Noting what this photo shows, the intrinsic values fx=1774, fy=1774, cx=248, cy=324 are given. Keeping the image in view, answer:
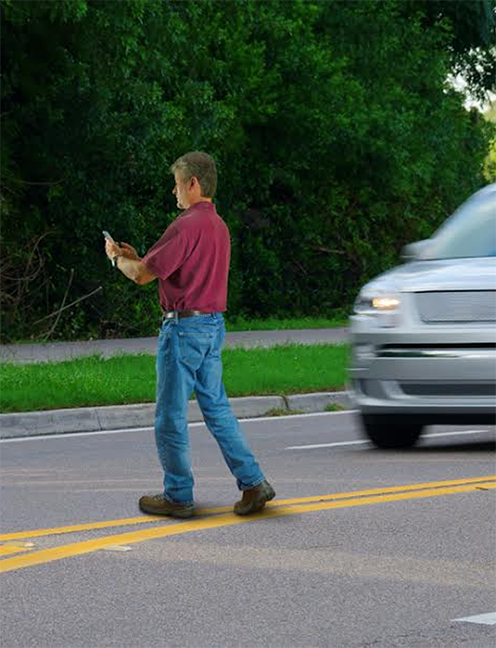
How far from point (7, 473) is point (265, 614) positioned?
199 inches

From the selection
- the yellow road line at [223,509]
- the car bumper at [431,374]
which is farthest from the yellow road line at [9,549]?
the car bumper at [431,374]

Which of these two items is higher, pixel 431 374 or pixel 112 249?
pixel 112 249

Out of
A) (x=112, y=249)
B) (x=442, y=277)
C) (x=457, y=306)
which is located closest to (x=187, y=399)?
(x=112, y=249)

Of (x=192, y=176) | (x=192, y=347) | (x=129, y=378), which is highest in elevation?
(x=192, y=176)

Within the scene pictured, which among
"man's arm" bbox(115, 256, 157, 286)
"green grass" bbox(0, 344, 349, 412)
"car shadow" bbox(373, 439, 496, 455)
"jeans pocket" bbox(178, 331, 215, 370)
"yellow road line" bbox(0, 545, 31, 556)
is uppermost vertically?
"man's arm" bbox(115, 256, 157, 286)

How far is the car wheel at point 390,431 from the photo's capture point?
1262 centimetres

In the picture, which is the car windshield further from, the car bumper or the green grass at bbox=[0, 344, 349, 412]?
the green grass at bbox=[0, 344, 349, 412]

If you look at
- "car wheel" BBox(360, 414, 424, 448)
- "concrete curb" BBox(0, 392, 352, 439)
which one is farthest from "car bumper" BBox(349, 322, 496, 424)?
"concrete curb" BBox(0, 392, 352, 439)

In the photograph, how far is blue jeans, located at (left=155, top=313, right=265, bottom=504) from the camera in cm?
941

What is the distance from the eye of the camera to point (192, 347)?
943 cm

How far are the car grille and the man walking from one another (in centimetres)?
294

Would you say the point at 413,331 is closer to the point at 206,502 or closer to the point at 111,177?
the point at 206,502

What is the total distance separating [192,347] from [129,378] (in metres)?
8.60

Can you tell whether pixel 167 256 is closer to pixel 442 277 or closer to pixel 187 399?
pixel 187 399
